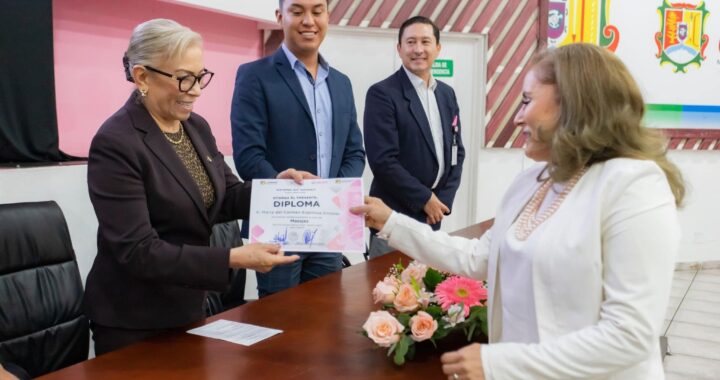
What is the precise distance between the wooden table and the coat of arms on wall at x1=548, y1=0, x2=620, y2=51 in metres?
4.89

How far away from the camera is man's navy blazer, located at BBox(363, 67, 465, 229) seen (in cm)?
351

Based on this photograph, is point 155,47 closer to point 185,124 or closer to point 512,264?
point 185,124

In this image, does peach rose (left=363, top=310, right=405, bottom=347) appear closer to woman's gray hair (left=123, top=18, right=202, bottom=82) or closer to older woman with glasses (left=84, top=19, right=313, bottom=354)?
older woman with glasses (left=84, top=19, right=313, bottom=354)

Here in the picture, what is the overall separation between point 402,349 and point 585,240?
535mm

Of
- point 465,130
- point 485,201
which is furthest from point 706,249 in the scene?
point 465,130

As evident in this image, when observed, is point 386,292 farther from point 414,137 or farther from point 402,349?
point 414,137

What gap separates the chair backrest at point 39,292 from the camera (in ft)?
7.34

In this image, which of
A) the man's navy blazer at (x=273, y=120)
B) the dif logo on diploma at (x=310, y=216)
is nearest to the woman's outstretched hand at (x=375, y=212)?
the dif logo on diploma at (x=310, y=216)

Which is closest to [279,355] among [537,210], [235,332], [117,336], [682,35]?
[235,332]

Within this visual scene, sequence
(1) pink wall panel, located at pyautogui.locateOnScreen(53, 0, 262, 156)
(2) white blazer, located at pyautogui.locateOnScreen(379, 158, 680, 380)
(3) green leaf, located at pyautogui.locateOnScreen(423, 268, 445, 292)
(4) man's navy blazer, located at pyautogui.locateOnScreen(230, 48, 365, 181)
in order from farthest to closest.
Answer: (1) pink wall panel, located at pyautogui.locateOnScreen(53, 0, 262, 156), (4) man's navy blazer, located at pyautogui.locateOnScreen(230, 48, 365, 181), (3) green leaf, located at pyautogui.locateOnScreen(423, 268, 445, 292), (2) white blazer, located at pyautogui.locateOnScreen(379, 158, 680, 380)

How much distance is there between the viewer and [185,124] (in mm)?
2141

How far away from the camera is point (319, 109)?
9.60ft

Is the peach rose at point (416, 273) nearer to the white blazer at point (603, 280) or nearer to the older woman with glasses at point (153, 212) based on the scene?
the older woman with glasses at point (153, 212)

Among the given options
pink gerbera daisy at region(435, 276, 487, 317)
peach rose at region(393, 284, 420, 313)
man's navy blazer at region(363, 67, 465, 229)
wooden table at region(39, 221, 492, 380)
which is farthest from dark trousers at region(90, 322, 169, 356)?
man's navy blazer at region(363, 67, 465, 229)
